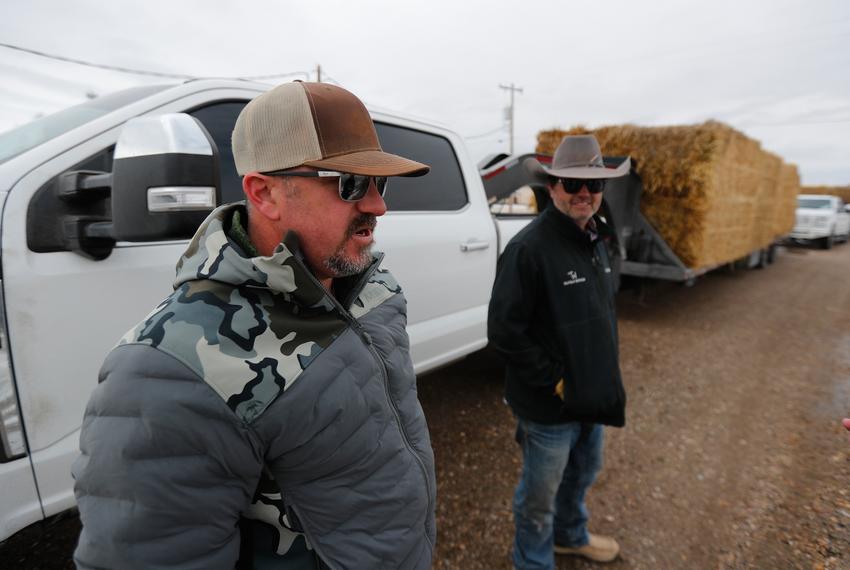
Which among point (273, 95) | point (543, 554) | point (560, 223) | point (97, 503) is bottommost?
point (543, 554)

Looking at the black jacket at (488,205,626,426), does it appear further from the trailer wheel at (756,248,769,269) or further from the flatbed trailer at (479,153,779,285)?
the trailer wheel at (756,248,769,269)

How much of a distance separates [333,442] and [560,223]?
4.92 ft

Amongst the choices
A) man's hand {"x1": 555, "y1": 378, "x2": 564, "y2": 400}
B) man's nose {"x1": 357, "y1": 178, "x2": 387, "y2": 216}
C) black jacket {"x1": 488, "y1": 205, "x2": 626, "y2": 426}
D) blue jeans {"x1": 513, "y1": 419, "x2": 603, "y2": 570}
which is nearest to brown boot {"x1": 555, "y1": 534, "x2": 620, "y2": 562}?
blue jeans {"x1": 513, "y1": 419, "x2": 603, "y2": 570}

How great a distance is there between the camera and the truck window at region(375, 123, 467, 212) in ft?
9.10

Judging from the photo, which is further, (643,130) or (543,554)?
(643,130)

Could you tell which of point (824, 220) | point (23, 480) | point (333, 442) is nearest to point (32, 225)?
point (23, 480)

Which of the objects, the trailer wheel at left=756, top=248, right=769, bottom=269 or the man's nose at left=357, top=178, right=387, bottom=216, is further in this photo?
the trailer wheel at left=756, top=248, right=769, bottom=269

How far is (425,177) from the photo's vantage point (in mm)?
2994

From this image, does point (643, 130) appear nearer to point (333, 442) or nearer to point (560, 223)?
point (560, 223)

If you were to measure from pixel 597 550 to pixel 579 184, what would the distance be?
1793 mm

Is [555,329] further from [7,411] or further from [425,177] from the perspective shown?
[7,411]

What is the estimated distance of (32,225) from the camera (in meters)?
1.42

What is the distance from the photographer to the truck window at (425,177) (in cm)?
277

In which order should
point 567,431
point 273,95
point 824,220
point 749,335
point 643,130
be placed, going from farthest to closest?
point 824,220
point 643,130
point 749,335
point 567,431
point 273,95
